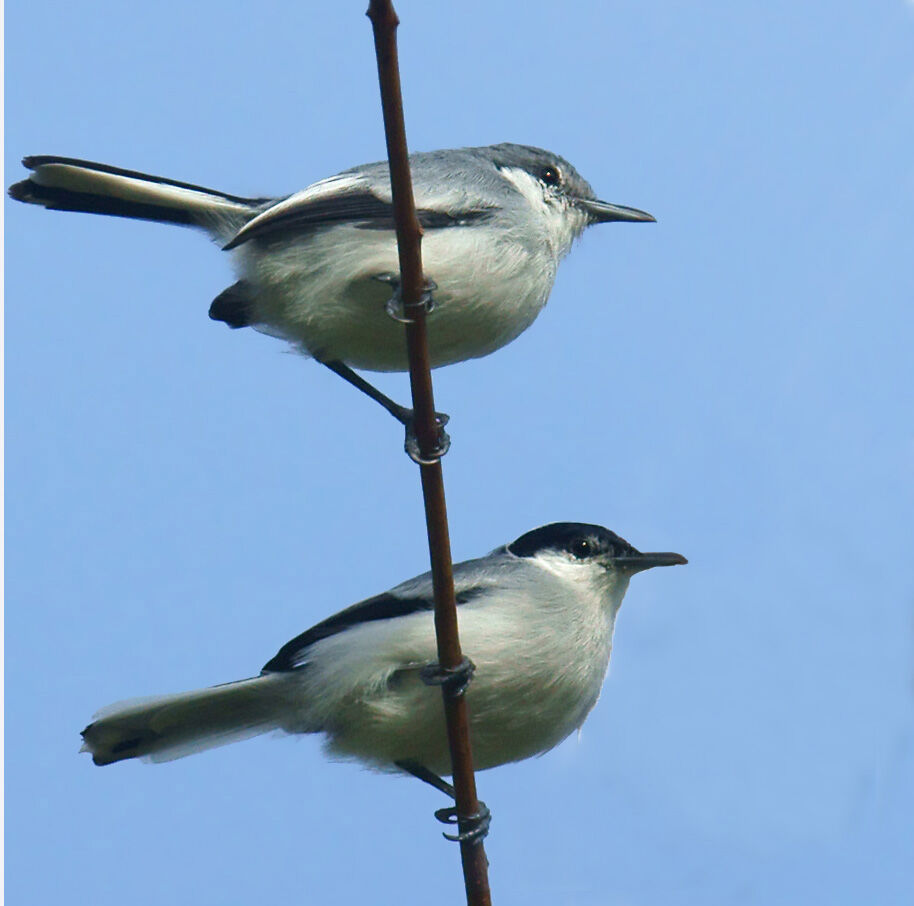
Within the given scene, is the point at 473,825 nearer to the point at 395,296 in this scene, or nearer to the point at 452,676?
the point at 452,676

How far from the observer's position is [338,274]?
3162 mm

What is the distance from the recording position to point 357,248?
123 inches

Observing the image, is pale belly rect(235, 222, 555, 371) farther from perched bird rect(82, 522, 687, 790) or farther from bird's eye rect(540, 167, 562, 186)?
perched bird rect(82, 522, 687, 790)

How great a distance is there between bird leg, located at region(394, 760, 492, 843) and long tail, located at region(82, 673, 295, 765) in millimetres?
347

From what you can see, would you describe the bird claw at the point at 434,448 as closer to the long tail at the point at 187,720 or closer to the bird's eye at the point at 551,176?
the long tail at the point at 187,720

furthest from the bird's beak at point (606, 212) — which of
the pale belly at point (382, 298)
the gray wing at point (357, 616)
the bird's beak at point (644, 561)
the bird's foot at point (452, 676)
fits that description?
the bird's foot at point (452, 676)

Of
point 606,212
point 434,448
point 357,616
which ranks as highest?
point 606,212

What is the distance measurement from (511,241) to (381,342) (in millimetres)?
413

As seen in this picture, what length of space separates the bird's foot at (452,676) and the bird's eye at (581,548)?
619 millimetres

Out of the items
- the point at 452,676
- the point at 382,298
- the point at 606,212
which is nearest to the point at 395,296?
the point at 382,298

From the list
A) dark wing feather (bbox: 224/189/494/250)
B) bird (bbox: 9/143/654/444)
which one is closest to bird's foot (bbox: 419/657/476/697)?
bird (bbox: 9/143/654/444)

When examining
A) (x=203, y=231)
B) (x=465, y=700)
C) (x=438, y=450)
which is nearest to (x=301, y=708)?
(x=465, y=700)

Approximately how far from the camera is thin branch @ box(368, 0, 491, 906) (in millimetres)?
2254

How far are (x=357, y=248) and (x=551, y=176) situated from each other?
865 mm
